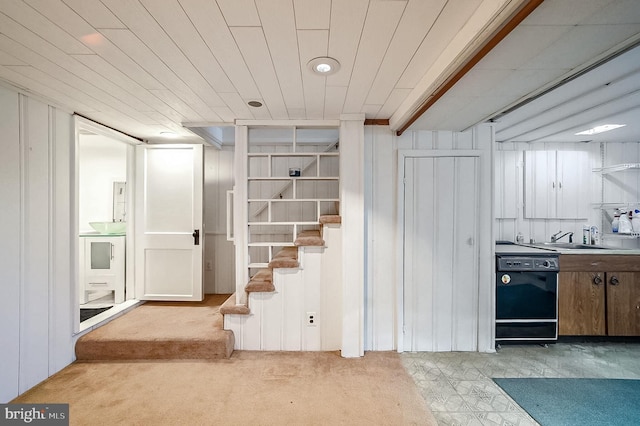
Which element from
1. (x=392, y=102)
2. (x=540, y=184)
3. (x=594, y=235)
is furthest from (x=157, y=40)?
(x=594, y=235)

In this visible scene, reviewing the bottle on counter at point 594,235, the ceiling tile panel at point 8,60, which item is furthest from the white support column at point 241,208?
the bottle on counter at point 594,235

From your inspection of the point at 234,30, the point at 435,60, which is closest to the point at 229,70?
the point at 234,30

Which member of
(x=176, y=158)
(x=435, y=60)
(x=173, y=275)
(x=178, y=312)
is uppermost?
(x=435, y=60)

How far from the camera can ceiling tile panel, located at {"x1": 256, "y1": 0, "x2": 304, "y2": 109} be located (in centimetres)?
114

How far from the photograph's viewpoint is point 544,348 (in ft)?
8.45

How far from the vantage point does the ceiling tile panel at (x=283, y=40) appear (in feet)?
3.74

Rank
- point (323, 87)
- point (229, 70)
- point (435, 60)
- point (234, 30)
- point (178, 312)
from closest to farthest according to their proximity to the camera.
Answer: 1. point (234, 30)
2. point (435, 60)
3. point (229, 70)
4. point (323, 87)
5. point (178, 312)

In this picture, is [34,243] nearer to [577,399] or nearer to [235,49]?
[235,49]

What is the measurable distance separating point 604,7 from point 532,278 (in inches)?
94.9

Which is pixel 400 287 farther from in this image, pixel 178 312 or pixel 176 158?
pixel 176 158

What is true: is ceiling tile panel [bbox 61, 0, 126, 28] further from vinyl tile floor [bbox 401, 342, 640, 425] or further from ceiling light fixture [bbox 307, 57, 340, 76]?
vinyl tile floor [bbox 401, 342, 640, 425]

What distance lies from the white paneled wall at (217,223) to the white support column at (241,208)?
1.24m

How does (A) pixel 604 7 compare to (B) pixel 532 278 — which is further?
(B) pixel 532 278

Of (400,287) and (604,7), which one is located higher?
(604,7)
